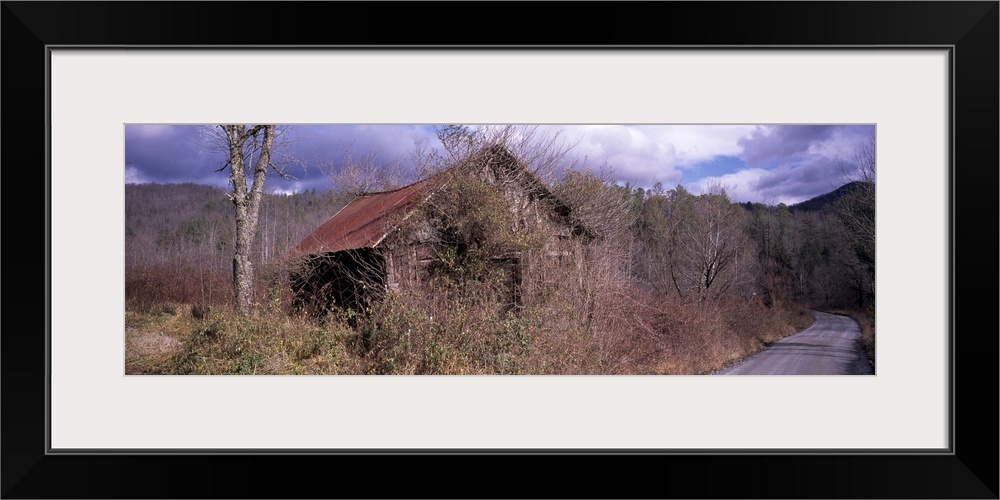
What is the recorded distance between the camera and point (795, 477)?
494 cm

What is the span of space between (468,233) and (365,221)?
8.45 feet

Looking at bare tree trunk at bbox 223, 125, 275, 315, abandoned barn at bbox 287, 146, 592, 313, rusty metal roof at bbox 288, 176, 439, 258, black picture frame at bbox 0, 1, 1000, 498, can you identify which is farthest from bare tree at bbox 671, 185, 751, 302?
bare tree trunk at bbox 223, 125, 275, 315

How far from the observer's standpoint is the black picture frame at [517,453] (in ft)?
16.2

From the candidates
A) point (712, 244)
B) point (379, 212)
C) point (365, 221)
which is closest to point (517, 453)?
point (712, 244)

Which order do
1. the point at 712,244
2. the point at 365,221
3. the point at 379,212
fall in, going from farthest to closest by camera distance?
the point at 365,221, the point at 379,212, the point at 712,244

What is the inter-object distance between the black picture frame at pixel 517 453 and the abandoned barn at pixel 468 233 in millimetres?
5077

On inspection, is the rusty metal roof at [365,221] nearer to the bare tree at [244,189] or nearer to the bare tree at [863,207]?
the bare tree at [244,189]

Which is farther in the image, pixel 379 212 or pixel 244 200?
pixel 379 212

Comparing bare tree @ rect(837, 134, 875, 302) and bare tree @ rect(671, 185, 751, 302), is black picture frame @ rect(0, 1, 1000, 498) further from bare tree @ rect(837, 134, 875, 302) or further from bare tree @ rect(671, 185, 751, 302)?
bare tree @ rect(671, 185, 751, 302)

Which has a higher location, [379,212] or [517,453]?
[379,212]

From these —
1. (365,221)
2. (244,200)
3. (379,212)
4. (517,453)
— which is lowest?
(517,453)

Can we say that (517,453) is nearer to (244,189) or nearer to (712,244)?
(712,244)

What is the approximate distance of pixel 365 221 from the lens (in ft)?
38.2

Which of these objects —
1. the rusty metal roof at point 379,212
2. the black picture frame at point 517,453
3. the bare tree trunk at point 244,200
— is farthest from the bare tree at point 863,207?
the bare tree trunk at point 244,200
